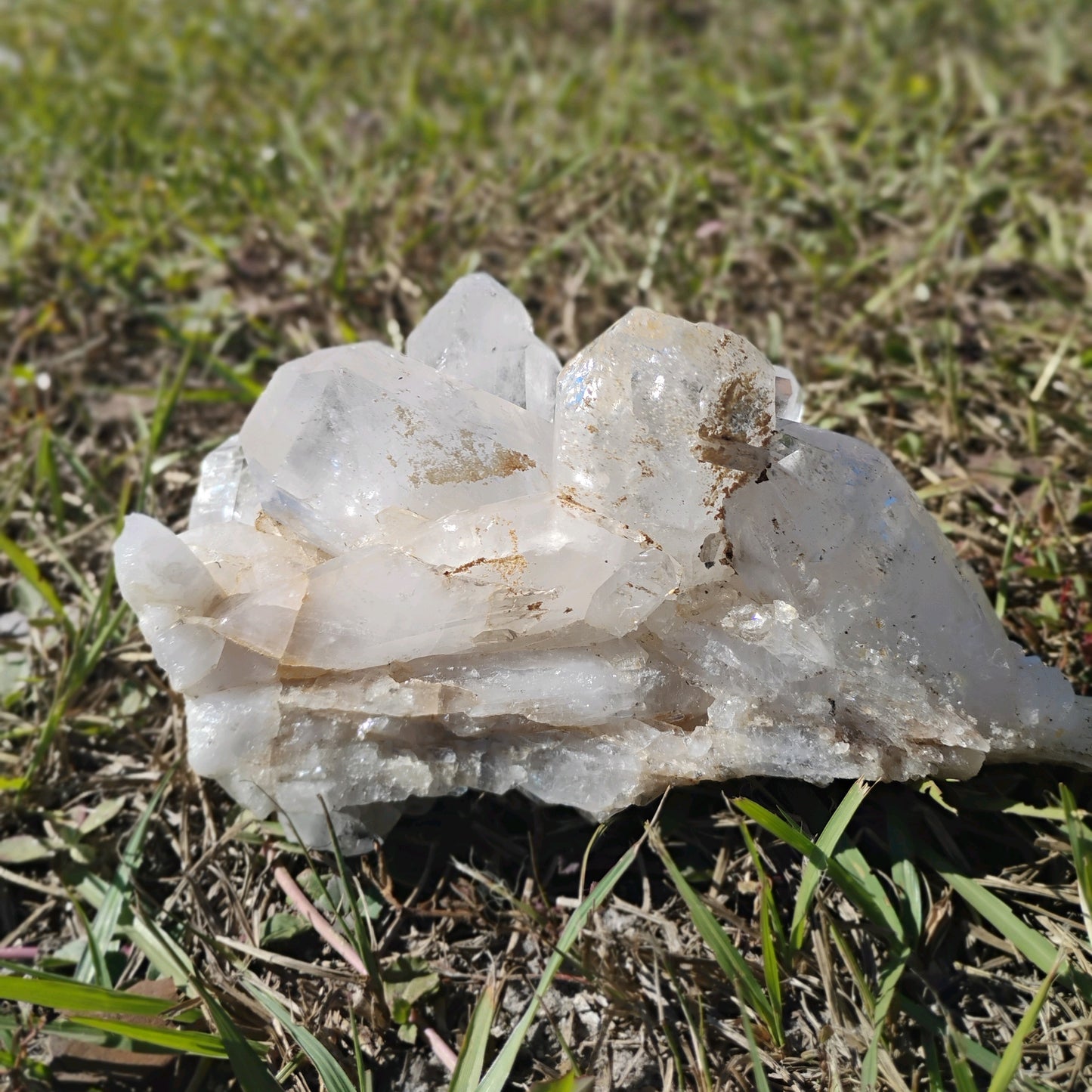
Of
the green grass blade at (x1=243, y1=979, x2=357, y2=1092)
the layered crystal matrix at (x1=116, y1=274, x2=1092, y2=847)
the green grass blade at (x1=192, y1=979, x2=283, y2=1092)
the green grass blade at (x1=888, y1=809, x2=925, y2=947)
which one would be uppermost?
the layered crystal matrix at (x1=116, y1=274, x2=1092, y2=847)

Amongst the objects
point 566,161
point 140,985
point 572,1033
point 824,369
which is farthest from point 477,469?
point 566,161

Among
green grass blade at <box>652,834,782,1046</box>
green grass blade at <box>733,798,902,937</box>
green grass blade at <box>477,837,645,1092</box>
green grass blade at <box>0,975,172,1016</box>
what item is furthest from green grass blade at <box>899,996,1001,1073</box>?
green grass blade at <box>0,975,172,1016</box>

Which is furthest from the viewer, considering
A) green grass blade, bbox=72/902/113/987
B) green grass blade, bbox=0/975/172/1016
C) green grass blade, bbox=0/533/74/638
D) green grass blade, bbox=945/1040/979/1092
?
green grass blade, bbox=0/533/74/638

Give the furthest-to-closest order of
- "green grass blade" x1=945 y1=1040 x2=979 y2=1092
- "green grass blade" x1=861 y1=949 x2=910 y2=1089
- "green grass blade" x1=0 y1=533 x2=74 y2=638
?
1. "green grass blade" x1=0 y1=533 x2=74 y2=638
2. "green grass blade" x1=861 y1=949 x2=910 y2=1089
3. "green grass blade" x1=945 y1=1040 x2=979 y2=1092

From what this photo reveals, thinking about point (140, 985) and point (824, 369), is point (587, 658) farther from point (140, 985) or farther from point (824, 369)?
point (824, 369)

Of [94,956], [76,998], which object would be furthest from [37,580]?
[76,998]

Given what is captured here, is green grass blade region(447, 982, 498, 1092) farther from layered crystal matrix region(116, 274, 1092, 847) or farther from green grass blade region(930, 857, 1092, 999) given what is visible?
green grass blade region(930, 857, 1092, 999)

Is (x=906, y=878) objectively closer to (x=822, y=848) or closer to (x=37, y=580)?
(x=822, y=848)
